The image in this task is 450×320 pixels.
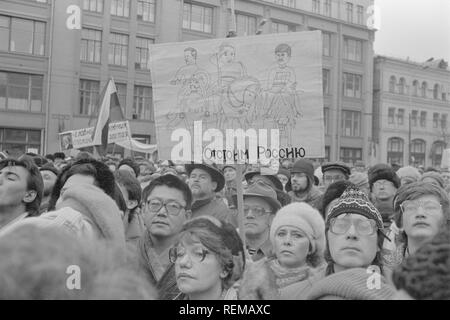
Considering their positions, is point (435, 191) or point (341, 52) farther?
point (341, 52)

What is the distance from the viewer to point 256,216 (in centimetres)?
339

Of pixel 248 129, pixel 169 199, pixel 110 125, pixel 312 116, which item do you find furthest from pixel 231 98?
pixel 110 125

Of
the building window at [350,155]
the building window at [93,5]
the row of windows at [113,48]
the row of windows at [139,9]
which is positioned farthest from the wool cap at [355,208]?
the building window at [350,155]

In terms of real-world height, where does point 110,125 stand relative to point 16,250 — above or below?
above

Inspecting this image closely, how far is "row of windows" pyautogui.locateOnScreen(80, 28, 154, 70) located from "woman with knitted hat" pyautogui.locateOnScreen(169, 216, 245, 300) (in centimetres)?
2151

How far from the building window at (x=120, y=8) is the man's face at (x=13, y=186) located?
21.4 metres

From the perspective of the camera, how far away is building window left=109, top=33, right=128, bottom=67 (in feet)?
79.0

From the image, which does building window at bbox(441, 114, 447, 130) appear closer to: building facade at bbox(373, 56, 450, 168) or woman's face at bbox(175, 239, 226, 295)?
building facade at bbox(373, 56, 450, 168)

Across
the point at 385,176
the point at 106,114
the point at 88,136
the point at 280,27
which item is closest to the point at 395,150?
the point at 280,27

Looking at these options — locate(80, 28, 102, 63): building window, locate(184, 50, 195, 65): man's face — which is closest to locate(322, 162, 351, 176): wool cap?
locate(184, 50, 195, 65): man's face

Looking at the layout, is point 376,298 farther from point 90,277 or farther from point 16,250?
point 16,250

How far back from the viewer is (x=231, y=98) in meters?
3.34

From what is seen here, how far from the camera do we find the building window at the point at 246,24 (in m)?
24.7

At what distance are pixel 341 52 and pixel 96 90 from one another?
34.8 feet
